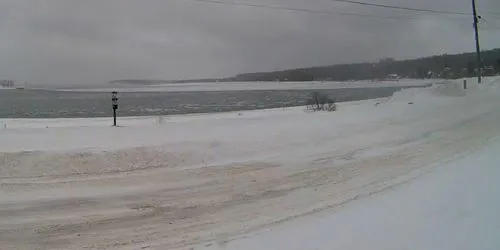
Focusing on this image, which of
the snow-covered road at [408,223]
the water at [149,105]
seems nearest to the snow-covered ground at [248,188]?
the snow-covered road at [408,223]

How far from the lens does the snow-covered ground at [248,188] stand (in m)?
5.66

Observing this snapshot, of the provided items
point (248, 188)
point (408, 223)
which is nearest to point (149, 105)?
point (248, 188)

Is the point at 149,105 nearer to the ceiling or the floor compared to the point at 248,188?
nearer to the ceiling

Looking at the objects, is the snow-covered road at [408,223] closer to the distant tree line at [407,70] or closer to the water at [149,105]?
the water at [149,105]

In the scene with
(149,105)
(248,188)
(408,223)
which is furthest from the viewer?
(149,105)

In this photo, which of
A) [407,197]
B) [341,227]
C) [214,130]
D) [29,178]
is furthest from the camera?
[214,130]

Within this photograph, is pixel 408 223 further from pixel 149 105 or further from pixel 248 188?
pixel 149 105

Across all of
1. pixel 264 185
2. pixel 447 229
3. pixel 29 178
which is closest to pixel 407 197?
pixel 447 229

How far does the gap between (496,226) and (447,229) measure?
0.61 m

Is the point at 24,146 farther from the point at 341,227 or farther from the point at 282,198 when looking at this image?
the point at 341,227

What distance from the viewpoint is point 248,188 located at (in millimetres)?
8312

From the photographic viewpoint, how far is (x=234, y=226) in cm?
614

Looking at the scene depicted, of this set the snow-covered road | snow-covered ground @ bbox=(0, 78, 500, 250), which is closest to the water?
snow-covered ground @ bbox=(0, 78, 500, 250)

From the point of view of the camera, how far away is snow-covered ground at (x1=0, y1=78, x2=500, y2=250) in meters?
5.66
